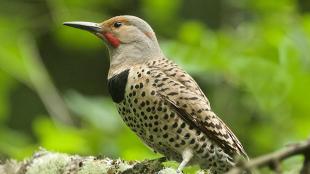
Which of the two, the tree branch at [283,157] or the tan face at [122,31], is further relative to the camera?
the tan face at [122,31]

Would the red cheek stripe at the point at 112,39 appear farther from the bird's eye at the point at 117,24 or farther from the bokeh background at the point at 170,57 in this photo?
the bokeh background at the point at 170,57

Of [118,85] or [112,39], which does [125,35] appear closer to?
[112,39]

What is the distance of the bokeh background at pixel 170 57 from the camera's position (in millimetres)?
5410

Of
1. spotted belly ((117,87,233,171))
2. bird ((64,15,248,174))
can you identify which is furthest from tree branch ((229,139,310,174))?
spotted belly ((117,87,233,171))

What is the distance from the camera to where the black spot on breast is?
4379mm

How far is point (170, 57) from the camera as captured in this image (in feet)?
17.2

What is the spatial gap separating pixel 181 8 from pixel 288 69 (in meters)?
3.41

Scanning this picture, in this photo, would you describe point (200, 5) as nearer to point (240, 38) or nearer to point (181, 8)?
point (181, 8)

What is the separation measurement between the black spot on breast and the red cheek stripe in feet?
1.78

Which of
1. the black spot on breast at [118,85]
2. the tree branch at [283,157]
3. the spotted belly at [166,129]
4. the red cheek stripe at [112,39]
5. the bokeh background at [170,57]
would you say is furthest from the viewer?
the bokeh background at [170,57]

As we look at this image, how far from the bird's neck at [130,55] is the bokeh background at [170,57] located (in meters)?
0.35

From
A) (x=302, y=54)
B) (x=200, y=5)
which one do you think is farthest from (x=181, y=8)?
(x=302, y=54)

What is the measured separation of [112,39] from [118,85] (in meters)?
0.75

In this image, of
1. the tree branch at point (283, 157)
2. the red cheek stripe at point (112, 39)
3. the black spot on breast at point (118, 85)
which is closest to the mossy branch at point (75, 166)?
the black spot on breast at point (118, 85)
